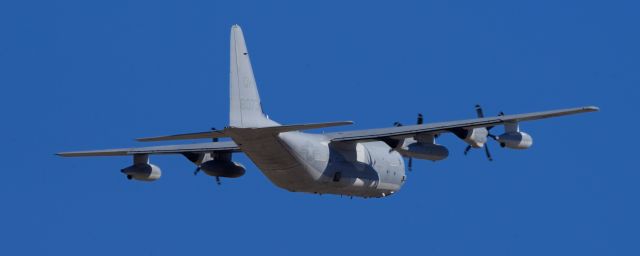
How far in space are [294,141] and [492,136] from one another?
255 inches

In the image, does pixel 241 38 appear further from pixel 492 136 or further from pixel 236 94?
pixel 492 136

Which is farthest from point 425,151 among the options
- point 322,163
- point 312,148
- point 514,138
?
point 312,148

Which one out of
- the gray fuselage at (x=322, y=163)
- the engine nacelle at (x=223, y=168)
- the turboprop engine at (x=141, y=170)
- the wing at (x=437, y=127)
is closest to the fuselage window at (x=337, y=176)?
the gray fuselage at (x=322, y=163)

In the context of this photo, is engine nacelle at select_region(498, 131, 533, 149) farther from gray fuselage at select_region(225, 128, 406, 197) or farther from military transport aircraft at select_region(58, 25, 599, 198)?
gray fuselage at select_region(225, 128, 406, 197)

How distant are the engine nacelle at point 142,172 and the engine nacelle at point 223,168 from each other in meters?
1.71

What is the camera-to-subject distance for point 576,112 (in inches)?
1770

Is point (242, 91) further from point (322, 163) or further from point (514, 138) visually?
point (514, 138)

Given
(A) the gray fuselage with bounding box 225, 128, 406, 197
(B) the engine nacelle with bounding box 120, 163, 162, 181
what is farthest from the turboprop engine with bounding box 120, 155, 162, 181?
(A) the gray fuselage with bounding box 225, 128, 406, 197

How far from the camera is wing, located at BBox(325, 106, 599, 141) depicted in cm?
4553

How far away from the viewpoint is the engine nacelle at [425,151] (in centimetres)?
4809

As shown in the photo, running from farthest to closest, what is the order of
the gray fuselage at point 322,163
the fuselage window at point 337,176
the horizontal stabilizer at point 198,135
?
the fuselage window at point 337,176 → the gray fuselage at point 322,163 → the horizontal stabilizer at point 198,135

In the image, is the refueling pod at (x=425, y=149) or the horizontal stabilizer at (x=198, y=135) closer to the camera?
the horizontal stabilizer at (x=198, y=135)

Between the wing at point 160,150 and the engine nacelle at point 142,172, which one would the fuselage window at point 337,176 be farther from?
the engine nacelle at point 142,172

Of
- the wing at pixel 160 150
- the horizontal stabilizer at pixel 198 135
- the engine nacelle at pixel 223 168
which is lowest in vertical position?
the horizontal stabilizer at pixel 198 135
